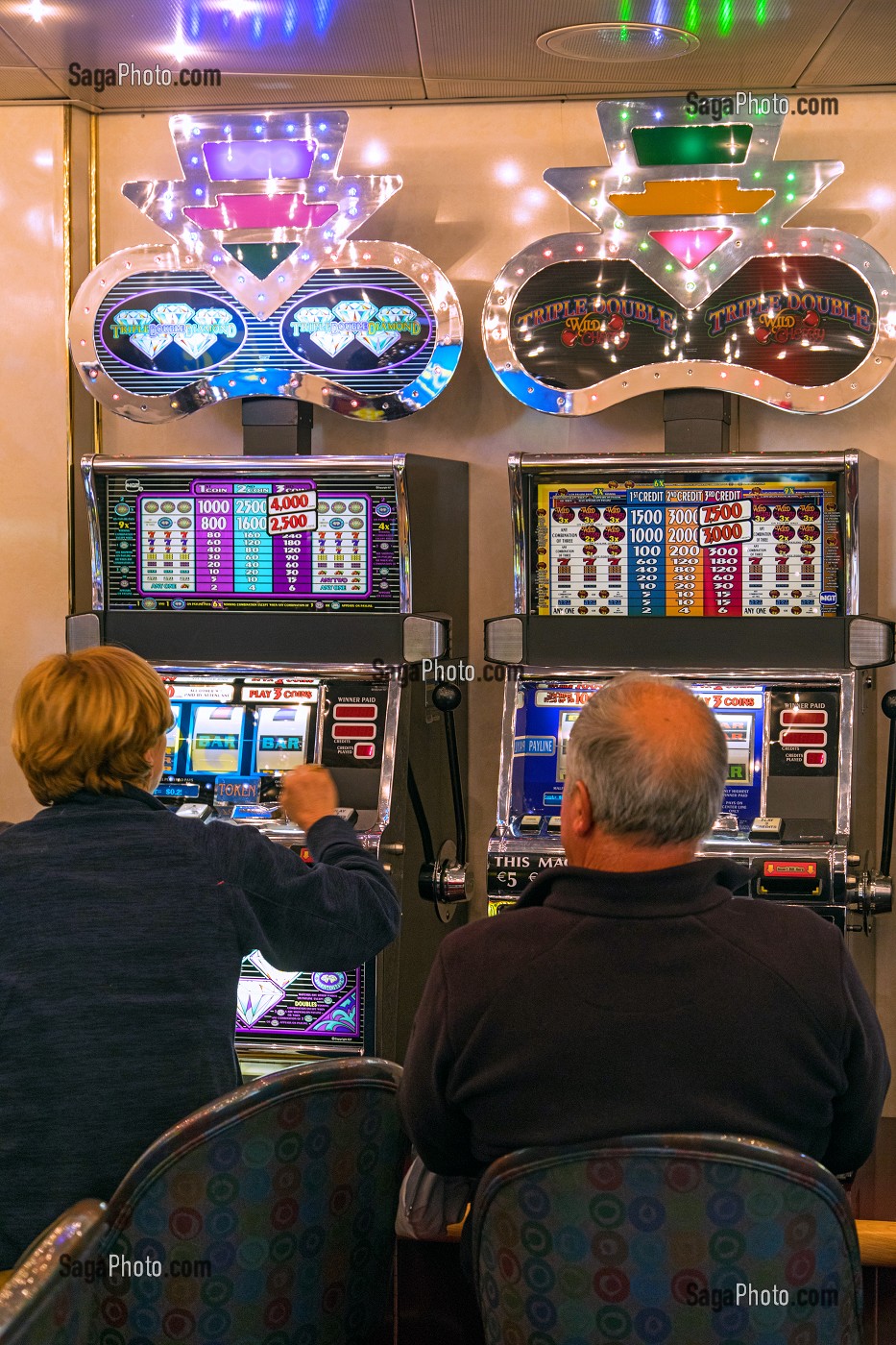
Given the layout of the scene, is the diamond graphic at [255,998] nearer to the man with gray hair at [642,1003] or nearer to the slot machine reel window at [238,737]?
the slot machine reel window at [238,737]

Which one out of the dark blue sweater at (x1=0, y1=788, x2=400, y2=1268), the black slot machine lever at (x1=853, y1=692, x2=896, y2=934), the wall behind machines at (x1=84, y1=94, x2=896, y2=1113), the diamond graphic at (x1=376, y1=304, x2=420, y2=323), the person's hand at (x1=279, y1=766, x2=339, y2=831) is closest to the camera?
the dark blue sweater at (x1=0, y1=788, x2=400, y2=1268)

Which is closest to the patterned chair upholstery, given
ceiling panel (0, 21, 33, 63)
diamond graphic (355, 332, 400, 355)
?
diamond graphic (355, 332, 400, 355)

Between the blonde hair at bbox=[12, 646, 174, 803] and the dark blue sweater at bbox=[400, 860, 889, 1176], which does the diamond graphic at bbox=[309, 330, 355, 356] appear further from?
the dark blue sweater at bbox=[400, 860, 889, 1176]

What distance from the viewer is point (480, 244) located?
4605 mm

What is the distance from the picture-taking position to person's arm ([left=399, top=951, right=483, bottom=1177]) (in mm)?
1818

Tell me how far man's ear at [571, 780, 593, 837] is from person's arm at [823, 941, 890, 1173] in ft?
1.21

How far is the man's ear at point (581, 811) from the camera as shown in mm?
1909

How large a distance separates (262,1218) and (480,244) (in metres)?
3.55

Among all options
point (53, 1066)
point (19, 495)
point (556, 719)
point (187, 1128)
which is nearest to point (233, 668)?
point (556, 719)

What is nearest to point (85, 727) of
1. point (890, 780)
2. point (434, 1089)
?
point (434, 1089)

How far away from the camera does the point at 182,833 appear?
2137 millimetres

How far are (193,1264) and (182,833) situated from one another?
64 cm

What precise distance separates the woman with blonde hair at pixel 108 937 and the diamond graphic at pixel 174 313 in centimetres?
210

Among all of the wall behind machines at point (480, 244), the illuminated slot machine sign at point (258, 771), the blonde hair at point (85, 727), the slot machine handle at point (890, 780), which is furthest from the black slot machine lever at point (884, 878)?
the blonde hair at point (85, 727)
